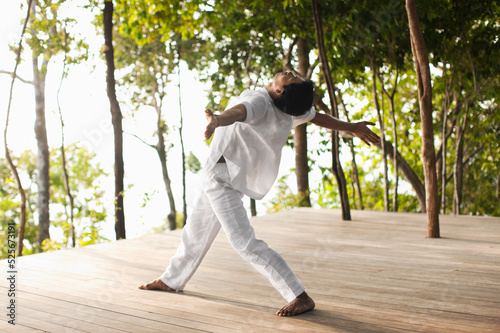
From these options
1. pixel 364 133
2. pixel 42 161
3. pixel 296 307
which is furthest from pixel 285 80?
pixel 42 161

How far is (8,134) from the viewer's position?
5133mm

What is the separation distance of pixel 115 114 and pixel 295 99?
434 centimetres

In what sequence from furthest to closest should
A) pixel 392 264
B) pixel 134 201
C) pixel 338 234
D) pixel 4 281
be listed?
pixel 134 201 < pixel 338 234 < pixel 392 264 < pixel 4 281

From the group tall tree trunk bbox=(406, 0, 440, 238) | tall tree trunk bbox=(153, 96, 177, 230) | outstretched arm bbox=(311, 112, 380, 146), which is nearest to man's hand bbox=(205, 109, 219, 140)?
outstretched arm bbox=(311, 112, 380, 146)

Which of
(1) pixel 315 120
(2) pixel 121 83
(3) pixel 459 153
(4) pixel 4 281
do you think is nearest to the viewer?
(1) pixel 315 120

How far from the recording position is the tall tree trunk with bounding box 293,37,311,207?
7.91 metres

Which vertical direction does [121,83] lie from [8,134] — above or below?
above

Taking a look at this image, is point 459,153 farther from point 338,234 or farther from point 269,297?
point 269,297

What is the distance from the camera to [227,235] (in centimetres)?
234

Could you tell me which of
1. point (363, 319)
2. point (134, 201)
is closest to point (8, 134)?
point (134, 201)

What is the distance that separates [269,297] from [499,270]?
1.42 m

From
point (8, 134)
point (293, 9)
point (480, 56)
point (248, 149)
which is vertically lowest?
point (248, 149)

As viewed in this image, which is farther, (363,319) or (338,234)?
(338,234)

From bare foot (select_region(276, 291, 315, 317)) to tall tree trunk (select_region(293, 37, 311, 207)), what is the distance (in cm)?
562
